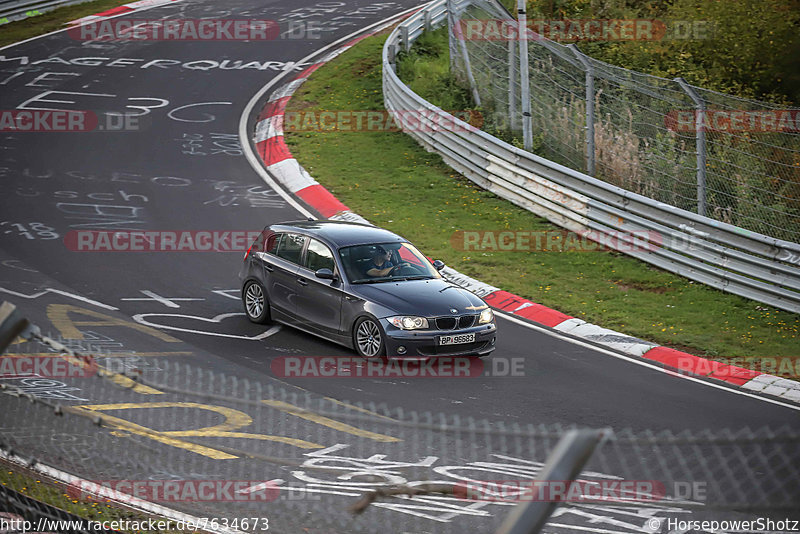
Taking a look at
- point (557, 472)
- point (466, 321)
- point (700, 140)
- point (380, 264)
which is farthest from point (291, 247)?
point (557, 472)

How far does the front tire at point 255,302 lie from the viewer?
1373 centimetres

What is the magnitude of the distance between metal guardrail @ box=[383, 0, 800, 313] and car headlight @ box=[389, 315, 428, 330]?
5.94 m

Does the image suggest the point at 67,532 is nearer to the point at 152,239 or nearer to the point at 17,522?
the point at 17,522

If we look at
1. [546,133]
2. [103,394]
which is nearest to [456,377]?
[103,394]

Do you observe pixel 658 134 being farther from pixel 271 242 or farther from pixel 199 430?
pixel 199 430

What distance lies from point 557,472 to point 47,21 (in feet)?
115

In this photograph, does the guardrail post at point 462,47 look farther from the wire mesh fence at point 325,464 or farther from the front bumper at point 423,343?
the wire mesh fence at point 325,464

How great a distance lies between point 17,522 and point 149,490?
74.5 inches

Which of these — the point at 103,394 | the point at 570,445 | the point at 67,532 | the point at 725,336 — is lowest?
the point at 725,336

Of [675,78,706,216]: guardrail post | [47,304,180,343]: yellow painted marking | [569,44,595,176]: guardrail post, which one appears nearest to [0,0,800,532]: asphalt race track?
[47,304,180,343]: yellow painted marking

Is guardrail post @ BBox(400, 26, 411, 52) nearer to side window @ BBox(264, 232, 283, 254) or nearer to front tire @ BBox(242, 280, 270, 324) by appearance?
side window @ BBox(264, 232, 283, 254)

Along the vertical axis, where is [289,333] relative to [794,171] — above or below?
below

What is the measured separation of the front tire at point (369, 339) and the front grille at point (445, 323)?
2.38 ft

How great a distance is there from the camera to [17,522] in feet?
19.2
